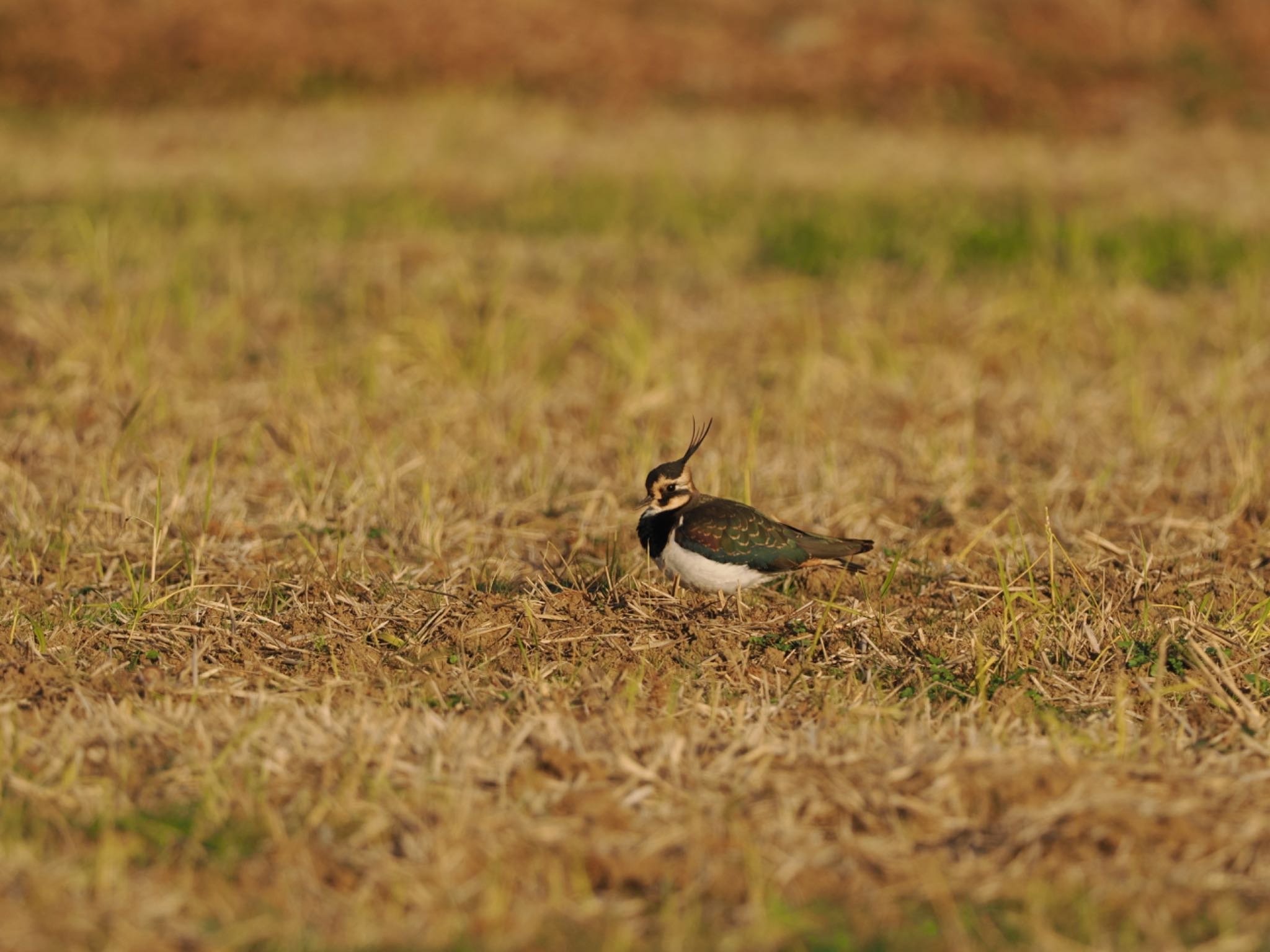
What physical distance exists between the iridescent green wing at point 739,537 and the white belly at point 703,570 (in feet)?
0.05

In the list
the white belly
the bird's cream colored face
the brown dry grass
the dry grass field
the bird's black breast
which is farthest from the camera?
the brown dry grass

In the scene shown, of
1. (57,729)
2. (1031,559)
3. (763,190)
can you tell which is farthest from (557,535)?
(763,190)

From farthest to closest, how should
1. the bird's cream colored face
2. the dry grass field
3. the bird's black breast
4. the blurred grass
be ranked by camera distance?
the blurred grass → the bird's cream colored face → the bird's black breast → the dry grass field

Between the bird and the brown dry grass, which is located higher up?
the brown dry grass

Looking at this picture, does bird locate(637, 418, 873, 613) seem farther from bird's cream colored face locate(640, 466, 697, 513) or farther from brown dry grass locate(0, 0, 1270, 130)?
brown dry grass locate(0, 0, 1270, 130)

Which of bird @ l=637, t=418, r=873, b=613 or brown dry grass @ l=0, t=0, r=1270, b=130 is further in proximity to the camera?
brown dry grass @ l=0, t=0, r=1270, b=130

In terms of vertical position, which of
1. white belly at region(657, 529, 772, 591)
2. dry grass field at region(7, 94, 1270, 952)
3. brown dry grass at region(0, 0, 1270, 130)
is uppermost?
brown dry grass at region(0, 0, 1270, 130)

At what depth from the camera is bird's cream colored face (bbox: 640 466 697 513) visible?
4.55 m

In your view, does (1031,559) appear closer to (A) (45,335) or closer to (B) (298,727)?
(B) (298,727)

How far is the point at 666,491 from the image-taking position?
15.0ft

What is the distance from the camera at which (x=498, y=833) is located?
3137 mm

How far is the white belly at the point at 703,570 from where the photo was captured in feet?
14.2

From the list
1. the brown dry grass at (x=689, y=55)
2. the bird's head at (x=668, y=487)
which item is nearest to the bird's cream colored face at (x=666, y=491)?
the bird's head at (x=668, y=487)

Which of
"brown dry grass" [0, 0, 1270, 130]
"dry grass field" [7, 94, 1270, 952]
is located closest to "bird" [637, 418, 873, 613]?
"dry grass field" [7, 94, 1270, 952]
